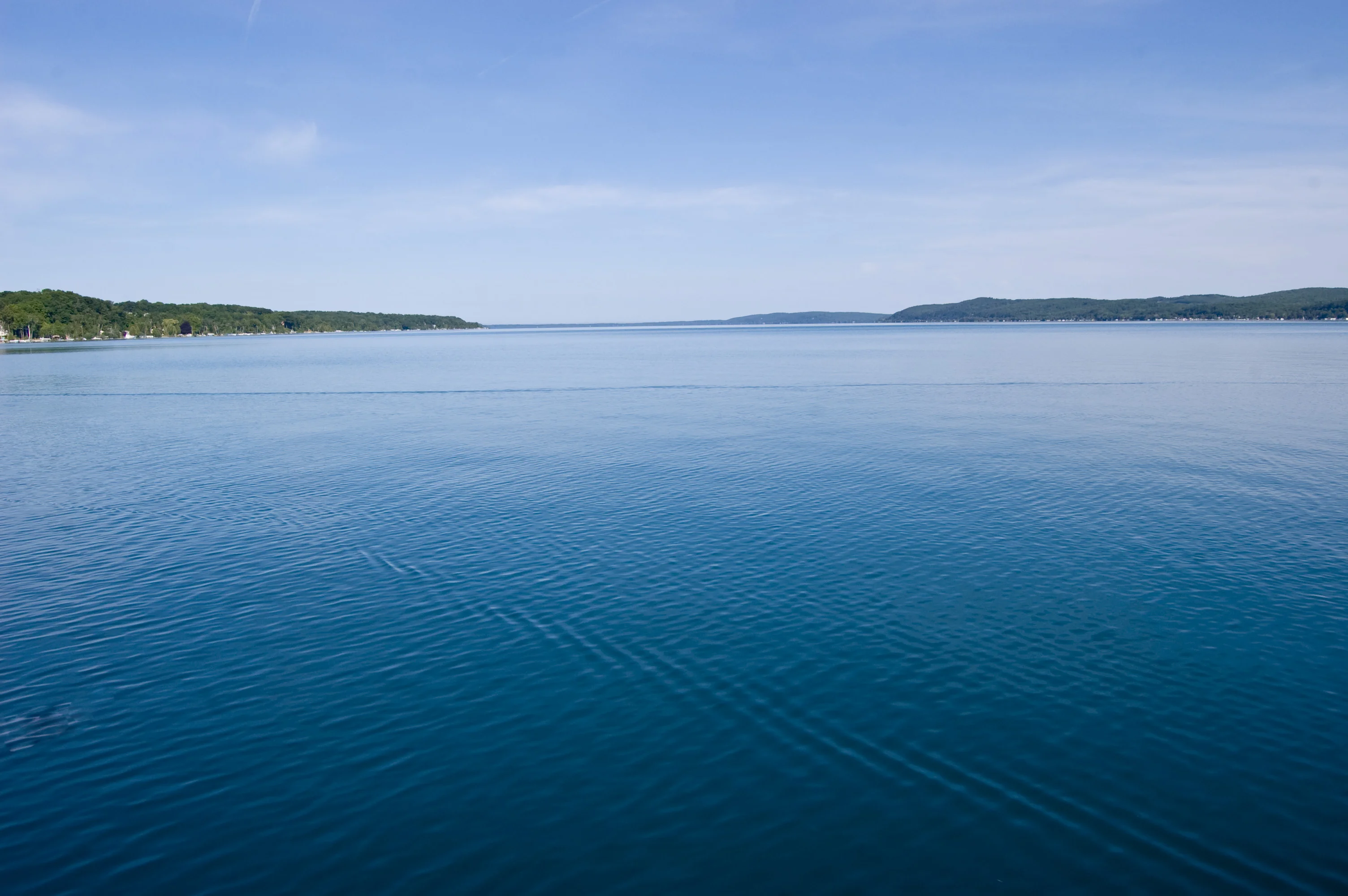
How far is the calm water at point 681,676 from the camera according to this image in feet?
48.1

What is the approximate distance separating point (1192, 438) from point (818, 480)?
102 ft

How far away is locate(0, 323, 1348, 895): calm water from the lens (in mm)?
14648

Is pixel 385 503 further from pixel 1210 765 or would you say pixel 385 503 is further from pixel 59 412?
pixel 59 412

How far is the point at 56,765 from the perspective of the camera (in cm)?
1728

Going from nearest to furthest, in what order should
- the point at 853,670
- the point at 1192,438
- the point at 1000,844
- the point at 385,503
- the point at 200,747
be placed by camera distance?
1. the point at 1000,844
2. the point at 200,747
3. the point at 853,670
4. the point at 385,503
5. the point at 1192,438

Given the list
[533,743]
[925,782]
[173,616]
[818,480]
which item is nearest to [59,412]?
[173,616]

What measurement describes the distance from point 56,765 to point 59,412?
78.3 m

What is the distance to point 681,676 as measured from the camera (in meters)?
21.2

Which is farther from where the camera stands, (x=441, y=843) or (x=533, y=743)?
(x=533, y=743)

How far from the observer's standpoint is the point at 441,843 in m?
14.9

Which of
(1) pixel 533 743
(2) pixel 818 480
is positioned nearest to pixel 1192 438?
(2) pixel 818 480

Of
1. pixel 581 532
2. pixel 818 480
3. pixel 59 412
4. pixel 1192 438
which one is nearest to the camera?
pixel 581 532

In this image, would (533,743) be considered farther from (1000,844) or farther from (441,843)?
(1000,844)

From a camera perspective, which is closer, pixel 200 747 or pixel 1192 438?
pixel 200 747
